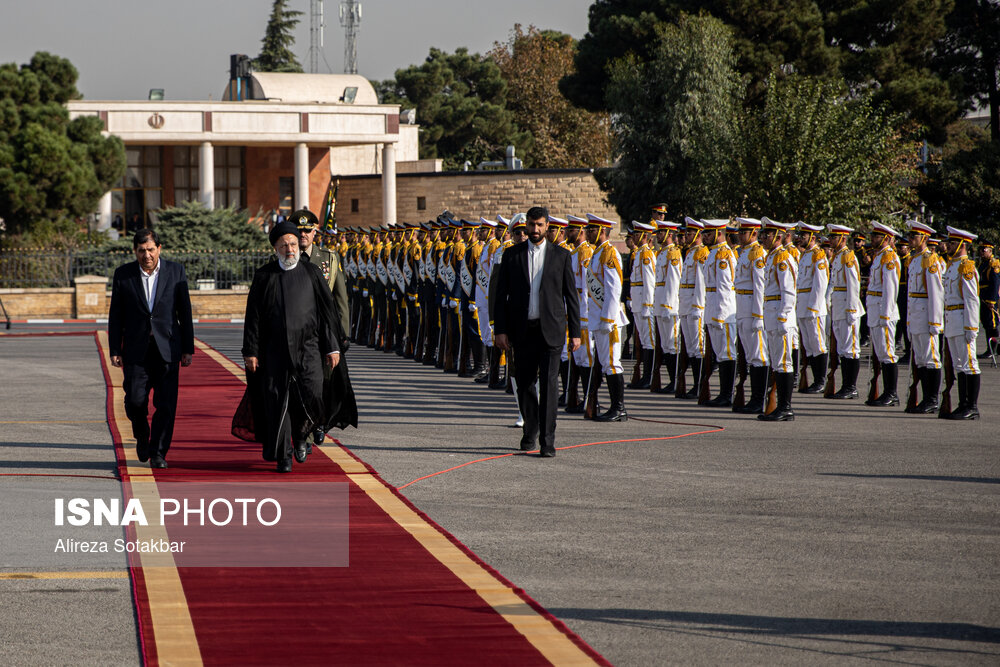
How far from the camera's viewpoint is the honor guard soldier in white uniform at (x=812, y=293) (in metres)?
15.5

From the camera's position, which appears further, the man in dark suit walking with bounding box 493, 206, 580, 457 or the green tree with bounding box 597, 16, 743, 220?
the green tree with bounding box 597, 16, 743, 220

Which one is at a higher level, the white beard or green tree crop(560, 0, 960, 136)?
green tree crop(560, 0, 960, 136)

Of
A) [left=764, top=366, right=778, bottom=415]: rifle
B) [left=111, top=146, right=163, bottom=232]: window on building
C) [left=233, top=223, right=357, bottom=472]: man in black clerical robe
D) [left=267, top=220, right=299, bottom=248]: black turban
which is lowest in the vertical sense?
[left=764, top=366, right=778, bottom=415]: rifle

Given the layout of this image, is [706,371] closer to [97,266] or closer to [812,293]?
[812,293]

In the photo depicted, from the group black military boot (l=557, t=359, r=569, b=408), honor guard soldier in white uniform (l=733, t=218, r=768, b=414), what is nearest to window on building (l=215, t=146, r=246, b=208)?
black military boot (l=557, t=359, r=569, b=408)

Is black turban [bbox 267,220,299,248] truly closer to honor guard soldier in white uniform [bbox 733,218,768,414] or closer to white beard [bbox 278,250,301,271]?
white beard [bbox 278,250,301,271]

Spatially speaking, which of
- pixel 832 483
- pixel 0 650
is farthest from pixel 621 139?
pixel 0 650

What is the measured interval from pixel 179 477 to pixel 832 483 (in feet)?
15.0

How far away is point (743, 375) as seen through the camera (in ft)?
48.5

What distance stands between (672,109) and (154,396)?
96.0 feet

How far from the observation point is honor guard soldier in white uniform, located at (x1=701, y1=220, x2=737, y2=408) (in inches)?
596

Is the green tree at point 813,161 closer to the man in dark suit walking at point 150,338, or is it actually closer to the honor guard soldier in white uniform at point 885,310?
the honor guard soldier in white uniform at point 885,310

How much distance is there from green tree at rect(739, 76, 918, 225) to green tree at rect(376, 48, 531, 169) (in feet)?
140

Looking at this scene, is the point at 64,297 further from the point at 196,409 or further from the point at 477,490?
the point at 477,490
